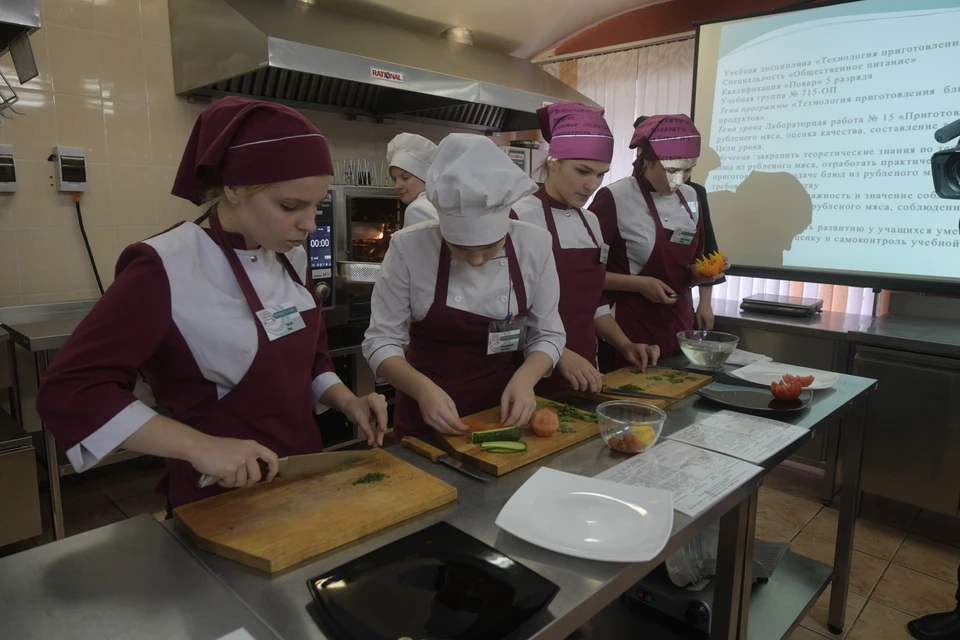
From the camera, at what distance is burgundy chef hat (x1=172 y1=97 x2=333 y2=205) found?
1.13m

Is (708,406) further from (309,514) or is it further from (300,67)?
(300,67)

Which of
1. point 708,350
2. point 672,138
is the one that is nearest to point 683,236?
point 672,138

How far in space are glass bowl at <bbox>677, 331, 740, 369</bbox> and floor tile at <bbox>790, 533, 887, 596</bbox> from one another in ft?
3.92

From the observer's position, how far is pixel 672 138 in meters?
2.33

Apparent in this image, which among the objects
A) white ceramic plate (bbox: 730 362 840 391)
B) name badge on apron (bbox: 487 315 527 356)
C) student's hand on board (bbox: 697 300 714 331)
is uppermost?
name badge on apron (bbox: 487 315 527 356)

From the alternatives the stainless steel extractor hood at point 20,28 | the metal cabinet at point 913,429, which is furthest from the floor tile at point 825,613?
the stainless steel extractor hood at point 20,28

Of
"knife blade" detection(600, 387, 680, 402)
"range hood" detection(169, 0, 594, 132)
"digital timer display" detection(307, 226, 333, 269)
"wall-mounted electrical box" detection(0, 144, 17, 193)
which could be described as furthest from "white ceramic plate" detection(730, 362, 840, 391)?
"wall-mounted electrical box" detection(0, 144, 17, 193)

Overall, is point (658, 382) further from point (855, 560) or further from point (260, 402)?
point (855, 560)

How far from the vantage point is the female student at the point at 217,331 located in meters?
1.03

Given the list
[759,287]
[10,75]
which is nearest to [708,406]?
[759,287]

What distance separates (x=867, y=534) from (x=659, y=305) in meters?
1.59

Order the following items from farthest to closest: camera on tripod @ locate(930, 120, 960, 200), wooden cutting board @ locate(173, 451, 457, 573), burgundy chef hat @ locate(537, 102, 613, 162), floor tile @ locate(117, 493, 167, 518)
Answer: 1. floor tile @ locate(117, 493, 167, 518)
2. burgundy chef hat @ locate(537, 102, 613, 162)
3. camera on tripod @ locate(930, 120, 960, 200)
4. wooden cutting board @ locate(173, 451, 457, 573)

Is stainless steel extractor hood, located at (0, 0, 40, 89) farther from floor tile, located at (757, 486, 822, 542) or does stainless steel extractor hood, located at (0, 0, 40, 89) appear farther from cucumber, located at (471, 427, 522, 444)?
floor tile, located at (757, 486, 822, 542)

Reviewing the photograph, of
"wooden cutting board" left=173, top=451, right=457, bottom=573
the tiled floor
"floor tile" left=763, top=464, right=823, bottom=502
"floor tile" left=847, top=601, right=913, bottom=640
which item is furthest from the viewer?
"floor tile" left=763, top=464, right=823, bottom=502
